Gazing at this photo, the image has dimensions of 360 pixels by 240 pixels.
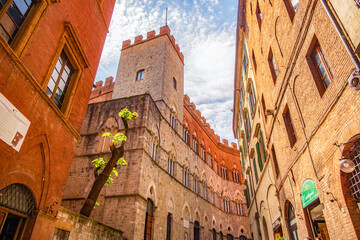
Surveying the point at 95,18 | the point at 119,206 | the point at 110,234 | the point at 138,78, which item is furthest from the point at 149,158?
the point at 138,78

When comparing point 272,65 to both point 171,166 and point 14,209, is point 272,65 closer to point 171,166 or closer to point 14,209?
point 14,209

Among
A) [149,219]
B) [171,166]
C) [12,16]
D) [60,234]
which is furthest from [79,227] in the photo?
[171,166]

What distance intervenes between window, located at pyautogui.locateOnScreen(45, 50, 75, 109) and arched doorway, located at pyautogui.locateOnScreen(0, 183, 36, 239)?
229 centimetres

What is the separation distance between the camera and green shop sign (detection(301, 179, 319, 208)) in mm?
6895

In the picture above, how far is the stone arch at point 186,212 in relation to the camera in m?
17.7

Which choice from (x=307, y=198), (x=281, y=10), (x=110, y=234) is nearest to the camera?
(x=307, y=198)

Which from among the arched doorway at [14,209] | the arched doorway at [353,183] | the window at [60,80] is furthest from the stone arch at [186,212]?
the arched doorway at [353,183]

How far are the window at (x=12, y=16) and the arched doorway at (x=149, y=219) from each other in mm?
10735

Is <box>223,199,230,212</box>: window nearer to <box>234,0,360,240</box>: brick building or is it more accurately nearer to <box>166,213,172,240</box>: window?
<box>166,213,172,240</box>: window

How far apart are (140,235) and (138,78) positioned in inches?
526

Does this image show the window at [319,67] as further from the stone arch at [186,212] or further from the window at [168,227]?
the stone arch at [186,212]

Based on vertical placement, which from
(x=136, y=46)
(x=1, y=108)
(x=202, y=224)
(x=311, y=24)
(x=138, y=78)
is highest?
(x=136, y=46)

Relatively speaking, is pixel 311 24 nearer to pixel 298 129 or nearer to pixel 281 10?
pixel 281 10

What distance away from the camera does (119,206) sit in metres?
12.1
